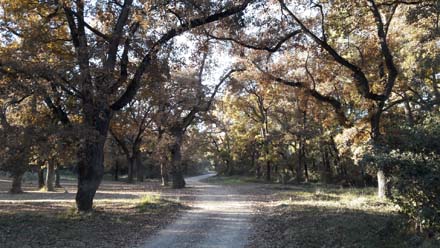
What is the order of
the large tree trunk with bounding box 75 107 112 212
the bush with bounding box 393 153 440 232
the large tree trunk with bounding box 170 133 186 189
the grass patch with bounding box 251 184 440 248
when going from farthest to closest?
the large tree trunk with bounding box 170 133 186 189 < the large tree trunk with bounding box 75 107 112 212 < the grass patch with bounding box 251 184 440 248 < the bush with bounding box 393 153 440 232

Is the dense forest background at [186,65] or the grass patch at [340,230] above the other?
the dense forest background at [186,65]

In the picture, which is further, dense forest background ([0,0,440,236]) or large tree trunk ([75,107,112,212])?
large tree trunk ([75,107,112,212])

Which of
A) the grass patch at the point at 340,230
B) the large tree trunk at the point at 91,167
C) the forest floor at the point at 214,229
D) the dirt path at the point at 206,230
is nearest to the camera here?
the grass patch at the point at 340,230

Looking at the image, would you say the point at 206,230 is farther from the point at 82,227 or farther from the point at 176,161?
the point at 176,161

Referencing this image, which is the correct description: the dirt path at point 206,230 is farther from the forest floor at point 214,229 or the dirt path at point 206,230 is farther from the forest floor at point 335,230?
the forest floor at point 335,230

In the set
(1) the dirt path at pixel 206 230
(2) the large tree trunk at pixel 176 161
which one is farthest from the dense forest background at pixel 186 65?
(2) the large tree trunk at pixel 176 161

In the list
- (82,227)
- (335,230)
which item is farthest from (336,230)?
(82,227)

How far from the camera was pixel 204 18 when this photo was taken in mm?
13031

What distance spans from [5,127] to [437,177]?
1191 centimetres

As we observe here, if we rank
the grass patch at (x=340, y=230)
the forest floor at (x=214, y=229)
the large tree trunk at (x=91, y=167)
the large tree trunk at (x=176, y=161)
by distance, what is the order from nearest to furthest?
the grass patch at (x=340, y=230) < the forest floor at (x=214, y=229) < the large tree trunk at (x=91, y=167) < the large tree trunk at (x=176, y=161)

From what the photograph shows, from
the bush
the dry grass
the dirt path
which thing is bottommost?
the dirt path


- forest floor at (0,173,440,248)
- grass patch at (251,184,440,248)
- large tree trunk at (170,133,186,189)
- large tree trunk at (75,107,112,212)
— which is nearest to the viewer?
grass patch at (251,184,440,248)

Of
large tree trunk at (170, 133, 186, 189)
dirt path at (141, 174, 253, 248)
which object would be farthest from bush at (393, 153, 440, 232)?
large tree trunk at (170, 133, 186, 189)

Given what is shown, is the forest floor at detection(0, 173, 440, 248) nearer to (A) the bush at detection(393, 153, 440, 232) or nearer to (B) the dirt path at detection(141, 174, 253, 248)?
(B) the dirt path at detection(141, 174, 253, 248)
